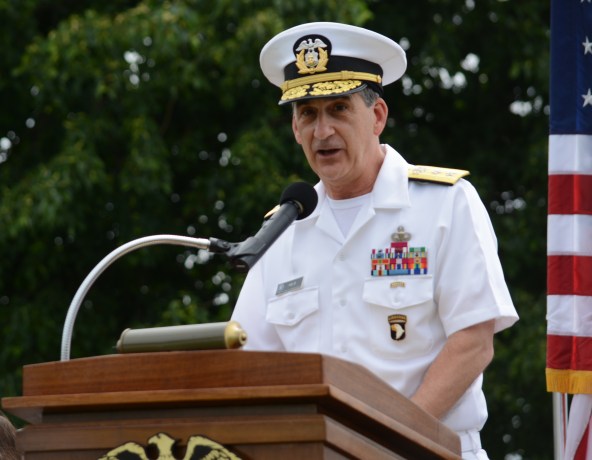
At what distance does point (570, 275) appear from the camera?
5426 millimetres

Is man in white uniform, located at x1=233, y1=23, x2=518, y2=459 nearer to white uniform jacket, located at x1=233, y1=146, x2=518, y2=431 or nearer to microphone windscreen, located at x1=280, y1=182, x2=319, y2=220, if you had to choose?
white uniform jacket, located at x1=233, y1=146, x2=518, y2=431

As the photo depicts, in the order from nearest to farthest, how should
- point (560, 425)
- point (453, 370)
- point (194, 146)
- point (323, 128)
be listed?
1. point (453, 370)
2. point (323, 128)
3. point (560, 425)
4. point (194, 146)

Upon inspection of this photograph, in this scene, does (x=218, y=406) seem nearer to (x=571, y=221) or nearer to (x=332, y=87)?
(x=332, y=87)

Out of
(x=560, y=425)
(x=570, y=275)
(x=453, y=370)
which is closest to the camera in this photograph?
(x=453, y=370)

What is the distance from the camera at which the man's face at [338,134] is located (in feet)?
13.9

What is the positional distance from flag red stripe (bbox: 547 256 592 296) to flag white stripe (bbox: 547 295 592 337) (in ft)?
0.08

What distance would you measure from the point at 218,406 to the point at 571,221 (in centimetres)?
278

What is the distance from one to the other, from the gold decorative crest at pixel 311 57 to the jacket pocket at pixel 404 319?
0.64 metres

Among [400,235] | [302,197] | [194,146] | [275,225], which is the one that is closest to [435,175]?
[400,235]

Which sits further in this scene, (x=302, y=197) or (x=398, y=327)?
(x=398, y=327)

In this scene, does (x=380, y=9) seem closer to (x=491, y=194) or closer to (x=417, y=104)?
(x=417, y=104)

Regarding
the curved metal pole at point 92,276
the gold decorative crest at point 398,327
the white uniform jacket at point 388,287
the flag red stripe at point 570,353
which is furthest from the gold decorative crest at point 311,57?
the flag red stripe at point 570,353

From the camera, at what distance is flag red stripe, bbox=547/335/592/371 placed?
210 inches

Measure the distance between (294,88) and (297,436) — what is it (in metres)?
1.61
